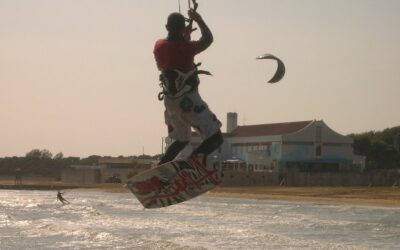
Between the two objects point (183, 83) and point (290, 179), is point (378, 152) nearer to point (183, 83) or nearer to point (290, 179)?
point (290, 179)

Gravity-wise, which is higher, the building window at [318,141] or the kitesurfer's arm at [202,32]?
the building window at [318,141]

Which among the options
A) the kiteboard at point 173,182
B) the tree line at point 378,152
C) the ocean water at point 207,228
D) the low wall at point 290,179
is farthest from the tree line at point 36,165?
the kiteboard at point 173,182

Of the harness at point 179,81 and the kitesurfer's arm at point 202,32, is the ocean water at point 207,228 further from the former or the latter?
the kitesurfer's arm at point 202,32

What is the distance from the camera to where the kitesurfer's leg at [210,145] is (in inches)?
380

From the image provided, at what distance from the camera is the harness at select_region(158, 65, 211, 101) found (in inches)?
360

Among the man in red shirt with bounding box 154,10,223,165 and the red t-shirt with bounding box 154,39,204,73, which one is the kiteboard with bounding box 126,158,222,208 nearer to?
the man in red shirt with bounding box 154,10,223,165

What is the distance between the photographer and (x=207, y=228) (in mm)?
45156

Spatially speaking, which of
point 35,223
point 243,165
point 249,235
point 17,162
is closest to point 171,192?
point 249,235

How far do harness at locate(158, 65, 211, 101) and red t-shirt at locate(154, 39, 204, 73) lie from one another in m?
0.06

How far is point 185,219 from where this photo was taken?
174 feet

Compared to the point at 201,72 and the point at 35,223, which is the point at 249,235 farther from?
the point at 201,72

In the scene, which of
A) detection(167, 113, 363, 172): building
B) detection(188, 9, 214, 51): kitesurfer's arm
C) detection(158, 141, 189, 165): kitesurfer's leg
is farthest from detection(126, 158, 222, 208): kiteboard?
detection(167, 113, 363, 172): building

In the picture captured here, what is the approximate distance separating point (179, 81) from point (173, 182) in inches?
61.8

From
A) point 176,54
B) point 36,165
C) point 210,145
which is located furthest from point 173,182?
point 36,165
